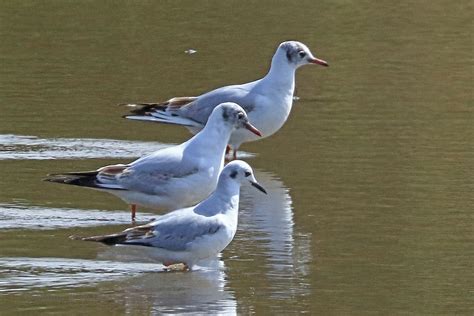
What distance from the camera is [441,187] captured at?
1208 cm

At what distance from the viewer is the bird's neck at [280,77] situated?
45.5 feet

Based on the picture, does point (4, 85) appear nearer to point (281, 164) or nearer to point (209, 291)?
point (281, 164)

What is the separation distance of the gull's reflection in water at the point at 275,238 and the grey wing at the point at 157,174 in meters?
0.65

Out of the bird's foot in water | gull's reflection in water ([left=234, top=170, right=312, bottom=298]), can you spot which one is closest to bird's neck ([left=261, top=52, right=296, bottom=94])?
gull's reflection in water ([left=234, top=170, right=312, bottom=298])

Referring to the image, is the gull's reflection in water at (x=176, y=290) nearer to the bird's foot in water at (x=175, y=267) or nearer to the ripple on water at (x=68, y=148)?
the bird's foot in water at (x=175, y=267)

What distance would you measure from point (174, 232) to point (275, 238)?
1208 millimetres

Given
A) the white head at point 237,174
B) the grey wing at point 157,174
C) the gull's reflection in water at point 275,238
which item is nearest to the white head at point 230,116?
the grey wing at point 157,174

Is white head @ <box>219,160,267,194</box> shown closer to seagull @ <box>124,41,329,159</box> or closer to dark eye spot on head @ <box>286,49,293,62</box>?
seagull @ <box>124,41,329,159</box>

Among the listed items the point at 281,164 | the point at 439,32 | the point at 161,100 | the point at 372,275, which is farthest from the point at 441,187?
the point at 439,32

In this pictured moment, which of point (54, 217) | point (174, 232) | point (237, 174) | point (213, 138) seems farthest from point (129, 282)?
point (213, 138)

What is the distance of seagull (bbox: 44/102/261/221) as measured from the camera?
10875 millimetres

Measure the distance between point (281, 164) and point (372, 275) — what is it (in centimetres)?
350

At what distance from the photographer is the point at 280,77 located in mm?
13930

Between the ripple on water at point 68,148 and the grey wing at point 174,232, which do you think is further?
the ripple on water at point 68,148
